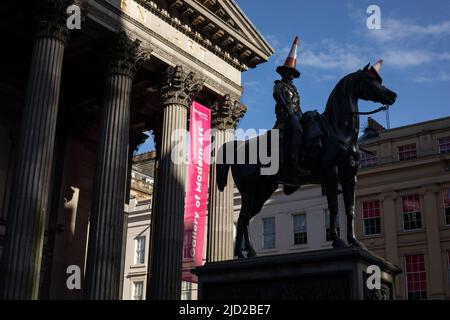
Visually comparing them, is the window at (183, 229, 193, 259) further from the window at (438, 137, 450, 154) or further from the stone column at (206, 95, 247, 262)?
the window at (438, 137, 450, 154)

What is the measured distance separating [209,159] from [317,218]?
52.6 ft

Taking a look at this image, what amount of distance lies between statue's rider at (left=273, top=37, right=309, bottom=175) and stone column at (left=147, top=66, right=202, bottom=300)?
1162cm

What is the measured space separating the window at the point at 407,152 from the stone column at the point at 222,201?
47.2ft

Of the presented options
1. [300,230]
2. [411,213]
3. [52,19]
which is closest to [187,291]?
[300,230]

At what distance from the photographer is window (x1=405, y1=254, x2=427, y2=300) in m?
36.1

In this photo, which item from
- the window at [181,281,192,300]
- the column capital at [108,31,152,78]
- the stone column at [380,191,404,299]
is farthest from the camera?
the window at [181,281,192,300]

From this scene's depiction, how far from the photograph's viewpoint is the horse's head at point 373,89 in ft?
39.1

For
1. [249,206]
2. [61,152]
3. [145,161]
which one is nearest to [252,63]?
[61,152]

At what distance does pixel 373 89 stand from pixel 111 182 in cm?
1235

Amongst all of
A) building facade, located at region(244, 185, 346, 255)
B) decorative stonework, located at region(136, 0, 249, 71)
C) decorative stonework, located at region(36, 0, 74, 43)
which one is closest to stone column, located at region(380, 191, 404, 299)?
building facade, located at region(244, 185, 346, 255)

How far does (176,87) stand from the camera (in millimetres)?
26188

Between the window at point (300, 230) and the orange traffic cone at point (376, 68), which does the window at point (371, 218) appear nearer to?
the window at point (300, 230)
